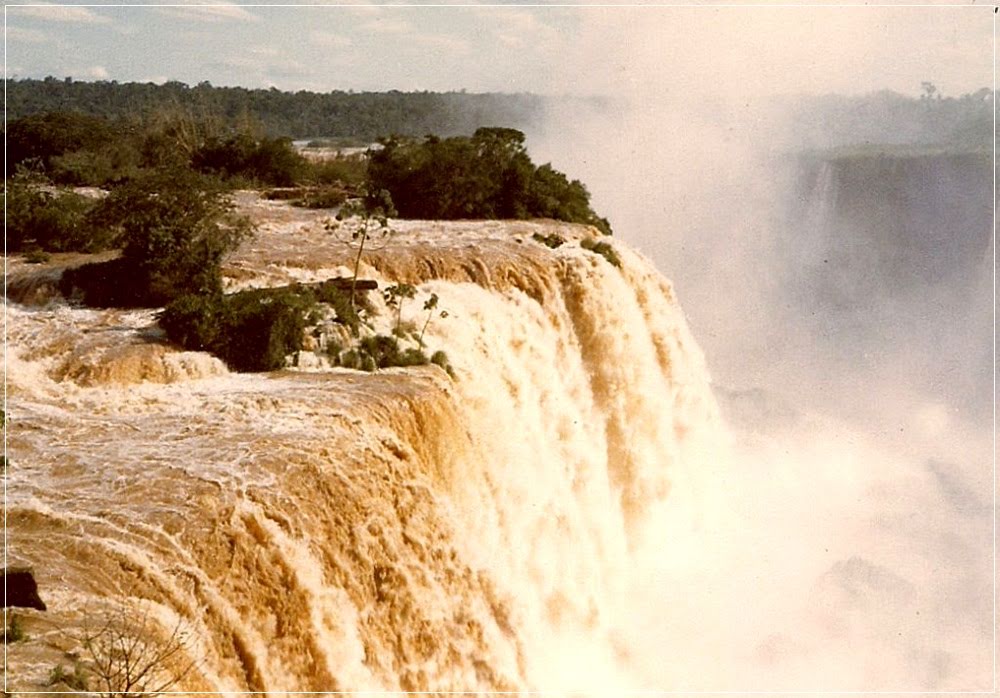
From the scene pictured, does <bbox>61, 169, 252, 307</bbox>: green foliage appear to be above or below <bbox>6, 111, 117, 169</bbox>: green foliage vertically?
below

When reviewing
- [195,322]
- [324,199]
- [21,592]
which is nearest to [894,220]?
[324,199]

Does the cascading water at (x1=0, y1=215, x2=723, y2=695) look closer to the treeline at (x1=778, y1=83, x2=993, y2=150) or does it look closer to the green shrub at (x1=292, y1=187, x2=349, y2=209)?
the green shrub at (x1=292, y1=187, x2=349, y2=209)

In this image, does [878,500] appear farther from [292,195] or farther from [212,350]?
[212,350]

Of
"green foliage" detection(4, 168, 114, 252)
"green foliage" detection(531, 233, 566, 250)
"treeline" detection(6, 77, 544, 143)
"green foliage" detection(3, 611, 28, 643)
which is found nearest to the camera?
"green foliage" detection(3, 611, 28, 643)

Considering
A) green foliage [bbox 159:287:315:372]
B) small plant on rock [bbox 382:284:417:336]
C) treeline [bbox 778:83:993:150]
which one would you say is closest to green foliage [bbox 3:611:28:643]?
green foliage [bbox 159:287:315:372]

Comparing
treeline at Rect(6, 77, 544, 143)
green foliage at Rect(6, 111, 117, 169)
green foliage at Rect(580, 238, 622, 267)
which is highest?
treeline at Rect(6, 77, 544, 143)

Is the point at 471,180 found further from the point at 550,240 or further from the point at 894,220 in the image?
the point at 894,220

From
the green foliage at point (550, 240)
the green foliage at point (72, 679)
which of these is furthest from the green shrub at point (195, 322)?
the green foliage at point (550, 240)

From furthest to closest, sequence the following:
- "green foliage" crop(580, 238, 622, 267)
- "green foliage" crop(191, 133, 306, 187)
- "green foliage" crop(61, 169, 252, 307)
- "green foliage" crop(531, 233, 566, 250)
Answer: "green foliage" crop(191, 133, 306, 187) < "green foliage" crop(580, 238, 622, 267) < "green foliage" crop(531, 233, 566, 250) < "green foliage" crop(61, 169, 252, 307)
